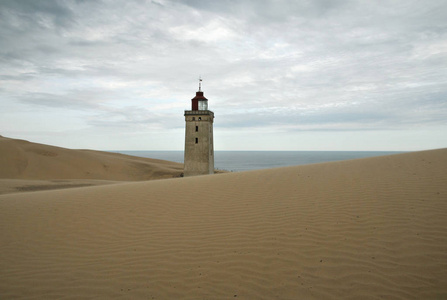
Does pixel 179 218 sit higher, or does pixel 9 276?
pixel 179 218

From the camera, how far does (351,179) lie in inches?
402

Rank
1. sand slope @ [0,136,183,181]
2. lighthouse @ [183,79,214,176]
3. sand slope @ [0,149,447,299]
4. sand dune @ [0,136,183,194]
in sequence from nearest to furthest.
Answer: sand slope @ [0,149,447,299] < lighthouse @ [183,79,214,176] < sand dune @ [0,136,183,194] < sand slope @ [0,136,183,181]

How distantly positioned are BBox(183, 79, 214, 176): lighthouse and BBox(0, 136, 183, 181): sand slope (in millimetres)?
7500

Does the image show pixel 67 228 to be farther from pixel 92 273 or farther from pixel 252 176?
pixel 252 176

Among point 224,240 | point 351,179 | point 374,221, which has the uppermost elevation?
point 351,179

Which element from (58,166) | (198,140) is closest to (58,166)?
(58,166)

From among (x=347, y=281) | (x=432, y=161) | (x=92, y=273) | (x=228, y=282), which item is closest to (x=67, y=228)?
(x=92, y=273)

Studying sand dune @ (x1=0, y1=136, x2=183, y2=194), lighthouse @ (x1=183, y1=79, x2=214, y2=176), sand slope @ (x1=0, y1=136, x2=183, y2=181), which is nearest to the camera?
lighthouse @ (x1=183, y1=79, x2=214, y2=176)

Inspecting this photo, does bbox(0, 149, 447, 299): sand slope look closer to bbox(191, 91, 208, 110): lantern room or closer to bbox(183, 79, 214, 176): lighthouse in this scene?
bbox(183, 79, 214, 176): lighthouse

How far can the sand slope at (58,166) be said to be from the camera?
29969mm

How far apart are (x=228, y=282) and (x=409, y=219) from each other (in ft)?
15.0

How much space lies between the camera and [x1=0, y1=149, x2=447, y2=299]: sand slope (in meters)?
4.74

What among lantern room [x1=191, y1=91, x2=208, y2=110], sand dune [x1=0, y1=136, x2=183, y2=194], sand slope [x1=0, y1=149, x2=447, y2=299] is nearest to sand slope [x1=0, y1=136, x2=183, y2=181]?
sand dune [x1=0, y1=136, x2=183, y2=194]

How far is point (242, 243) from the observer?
241 inches
